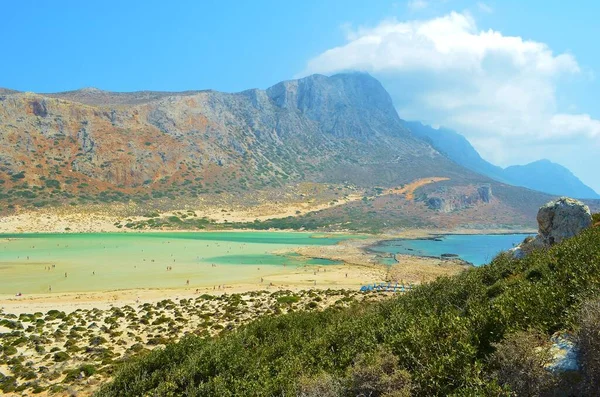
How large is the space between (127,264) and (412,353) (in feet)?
206

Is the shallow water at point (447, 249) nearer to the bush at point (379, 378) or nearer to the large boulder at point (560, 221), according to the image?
the large boulder at point (560, 221)

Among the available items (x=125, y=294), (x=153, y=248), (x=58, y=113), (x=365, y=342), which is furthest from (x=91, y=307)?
(x=58, y=113)

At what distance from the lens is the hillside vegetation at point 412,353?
22.1 feet

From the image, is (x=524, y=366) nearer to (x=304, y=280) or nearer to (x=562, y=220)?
(x=562, y=220)

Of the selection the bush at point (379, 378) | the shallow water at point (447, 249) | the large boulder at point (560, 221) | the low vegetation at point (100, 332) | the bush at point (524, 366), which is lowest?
the shallow water at point (447, 249)

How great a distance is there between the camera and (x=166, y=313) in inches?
1197

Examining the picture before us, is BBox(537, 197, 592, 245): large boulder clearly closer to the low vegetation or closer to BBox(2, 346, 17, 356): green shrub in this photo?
the low vegetation

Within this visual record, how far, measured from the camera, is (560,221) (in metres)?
24.6

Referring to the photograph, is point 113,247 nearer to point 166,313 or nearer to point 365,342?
point 166,313

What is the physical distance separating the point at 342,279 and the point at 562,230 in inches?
1266

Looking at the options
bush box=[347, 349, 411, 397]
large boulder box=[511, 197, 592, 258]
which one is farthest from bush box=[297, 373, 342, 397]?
large boulder box=[511, 197, 592, 258]

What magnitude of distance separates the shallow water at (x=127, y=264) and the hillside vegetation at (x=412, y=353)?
121 ft

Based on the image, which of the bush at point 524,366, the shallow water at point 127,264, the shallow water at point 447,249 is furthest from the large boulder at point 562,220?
the shallow water at point 447,249

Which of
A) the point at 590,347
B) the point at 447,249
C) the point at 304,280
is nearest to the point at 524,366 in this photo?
the point at 590,347
